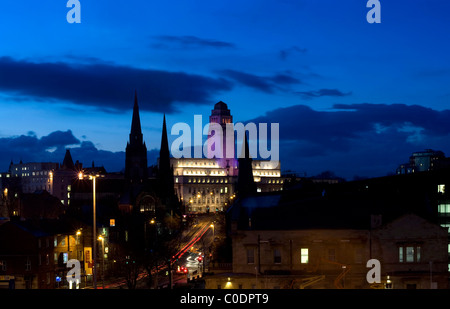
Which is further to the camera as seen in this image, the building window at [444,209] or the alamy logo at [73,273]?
the alamy logo at [73,273]

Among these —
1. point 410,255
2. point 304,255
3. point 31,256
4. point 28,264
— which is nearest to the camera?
point 410,255

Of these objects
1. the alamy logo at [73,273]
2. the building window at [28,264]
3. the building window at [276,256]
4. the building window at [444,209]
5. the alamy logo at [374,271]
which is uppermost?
the building window at [444,209]

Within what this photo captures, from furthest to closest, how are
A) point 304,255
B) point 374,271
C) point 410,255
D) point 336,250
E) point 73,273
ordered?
1. point 73,273
2. point 304,255
3. point 336,250
4. point 410,255
5. point 374,271

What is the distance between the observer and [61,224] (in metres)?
80.4

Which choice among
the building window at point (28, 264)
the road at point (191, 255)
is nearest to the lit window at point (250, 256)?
the road at point (191, 255)

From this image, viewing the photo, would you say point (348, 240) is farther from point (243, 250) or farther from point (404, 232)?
point (243, 250)

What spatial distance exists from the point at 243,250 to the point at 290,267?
12.3 feet

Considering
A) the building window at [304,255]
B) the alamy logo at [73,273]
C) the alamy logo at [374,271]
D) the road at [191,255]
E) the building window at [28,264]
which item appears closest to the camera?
Result: the alamy logo at [374,271]

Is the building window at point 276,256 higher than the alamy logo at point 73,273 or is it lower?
higher

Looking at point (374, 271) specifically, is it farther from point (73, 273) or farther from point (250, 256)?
point (73, 273)

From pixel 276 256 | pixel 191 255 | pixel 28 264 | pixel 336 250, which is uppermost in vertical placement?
pixel 336 250

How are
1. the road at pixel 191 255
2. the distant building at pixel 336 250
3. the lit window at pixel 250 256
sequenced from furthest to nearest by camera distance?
the road at pixel 191 255, the lit window at pixel 250 256, the distant building at pixel 336 250

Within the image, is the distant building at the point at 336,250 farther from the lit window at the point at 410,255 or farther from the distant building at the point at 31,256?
the distant building at the point at 31,256

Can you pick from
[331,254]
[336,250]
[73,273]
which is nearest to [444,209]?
[336,250]
